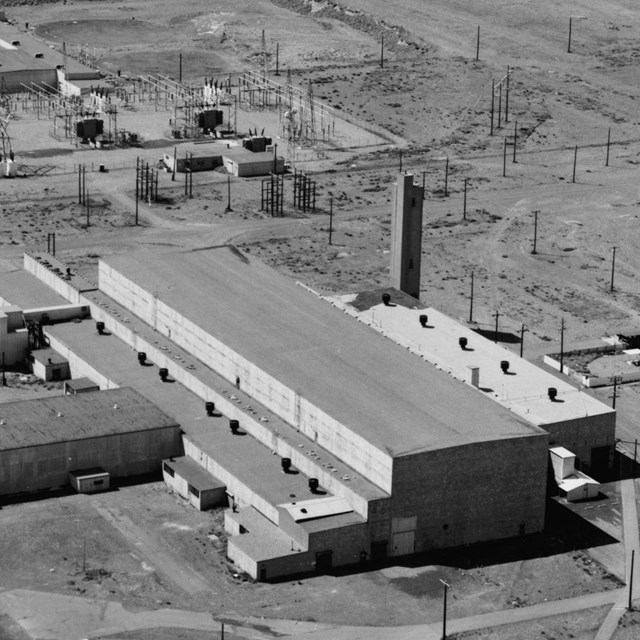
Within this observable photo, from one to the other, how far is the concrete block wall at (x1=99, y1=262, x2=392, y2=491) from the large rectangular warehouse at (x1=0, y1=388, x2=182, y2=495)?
6594mm

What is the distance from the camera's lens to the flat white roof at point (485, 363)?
5172 inches

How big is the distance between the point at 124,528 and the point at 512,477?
2422 centimetres

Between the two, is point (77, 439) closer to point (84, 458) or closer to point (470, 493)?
point (84, 458)

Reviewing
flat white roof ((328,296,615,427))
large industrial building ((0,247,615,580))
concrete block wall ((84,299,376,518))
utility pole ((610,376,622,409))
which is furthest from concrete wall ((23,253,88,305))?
utility pole ((610,376,622,409))

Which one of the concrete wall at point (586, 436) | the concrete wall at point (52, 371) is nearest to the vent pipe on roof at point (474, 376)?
the concrete wall at point (586, 436)

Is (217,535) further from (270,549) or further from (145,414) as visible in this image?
(145,414)

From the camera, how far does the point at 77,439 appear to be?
125 metres

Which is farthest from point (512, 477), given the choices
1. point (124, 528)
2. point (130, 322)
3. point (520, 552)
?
point (130, 322)

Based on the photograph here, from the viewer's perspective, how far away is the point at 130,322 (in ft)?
482

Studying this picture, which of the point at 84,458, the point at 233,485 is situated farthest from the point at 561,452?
the point at 84,458

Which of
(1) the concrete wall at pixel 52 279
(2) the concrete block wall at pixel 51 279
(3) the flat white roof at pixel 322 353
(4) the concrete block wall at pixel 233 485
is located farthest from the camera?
(2) the concrete block wall at pixel 51 279

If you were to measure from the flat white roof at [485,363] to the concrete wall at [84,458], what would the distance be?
22.3 meters

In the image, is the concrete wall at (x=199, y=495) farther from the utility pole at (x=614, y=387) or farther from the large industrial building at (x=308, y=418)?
the utility pole at (x=614, y=387)

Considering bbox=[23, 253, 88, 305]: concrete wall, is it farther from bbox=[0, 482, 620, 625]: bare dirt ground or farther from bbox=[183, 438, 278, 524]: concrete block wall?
bbox=[0, 482, 620, 625]: bare dirt ground
